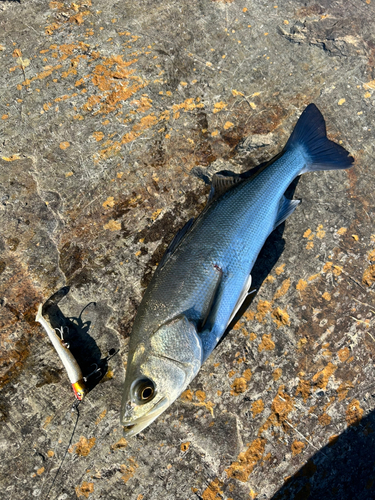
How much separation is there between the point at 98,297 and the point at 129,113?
1.76 metres

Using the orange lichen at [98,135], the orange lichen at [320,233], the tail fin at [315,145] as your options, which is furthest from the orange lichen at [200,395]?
the orange lichen at [98,135]

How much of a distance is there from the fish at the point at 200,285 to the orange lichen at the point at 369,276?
902 mm

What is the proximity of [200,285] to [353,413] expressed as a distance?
168 centimetres

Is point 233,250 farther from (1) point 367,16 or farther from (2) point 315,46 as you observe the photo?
(1) point 367,16

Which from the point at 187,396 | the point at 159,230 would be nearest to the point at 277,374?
the point at 187,396

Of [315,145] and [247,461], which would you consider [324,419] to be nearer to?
[247,461]

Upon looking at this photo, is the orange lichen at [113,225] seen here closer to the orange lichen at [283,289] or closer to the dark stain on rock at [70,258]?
the dark stain on rock at [70,258]

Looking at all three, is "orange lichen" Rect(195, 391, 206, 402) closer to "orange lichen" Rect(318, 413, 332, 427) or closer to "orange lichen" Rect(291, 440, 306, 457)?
"orange lichen" Rect(291, 440, 306, 457)

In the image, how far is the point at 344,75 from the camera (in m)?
3.44

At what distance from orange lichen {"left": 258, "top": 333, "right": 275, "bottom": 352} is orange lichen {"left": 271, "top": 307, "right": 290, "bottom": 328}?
0.44 ft

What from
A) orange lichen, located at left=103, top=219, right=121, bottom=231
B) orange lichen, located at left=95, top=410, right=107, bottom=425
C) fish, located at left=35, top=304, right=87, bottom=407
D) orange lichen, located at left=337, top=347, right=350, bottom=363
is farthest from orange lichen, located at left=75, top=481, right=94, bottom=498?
orange lichen, located at left=337, top=347, right=350, bottom=363

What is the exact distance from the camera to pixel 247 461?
254 centimetres

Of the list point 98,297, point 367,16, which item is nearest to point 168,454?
point 98,297

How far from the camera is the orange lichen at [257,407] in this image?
2.63m
